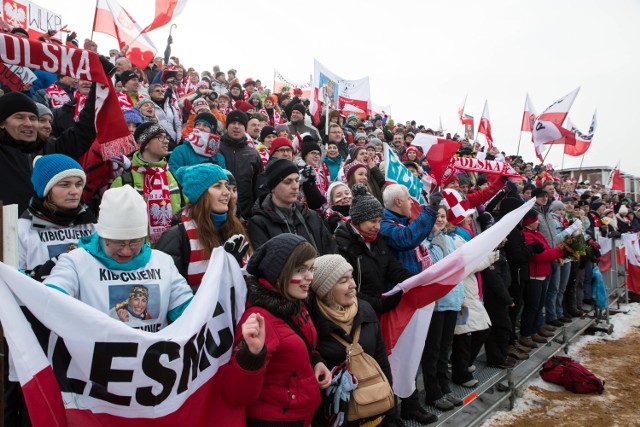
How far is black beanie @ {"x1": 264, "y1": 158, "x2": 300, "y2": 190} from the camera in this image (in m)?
4.09

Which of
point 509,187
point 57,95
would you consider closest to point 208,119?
point 57,95

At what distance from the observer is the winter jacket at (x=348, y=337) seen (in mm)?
3225

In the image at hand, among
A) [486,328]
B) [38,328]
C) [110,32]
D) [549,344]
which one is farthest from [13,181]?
[549,344]

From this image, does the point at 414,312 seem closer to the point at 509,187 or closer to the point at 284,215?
the point at 284,215

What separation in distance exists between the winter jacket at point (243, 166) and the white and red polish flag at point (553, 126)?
8.46 m

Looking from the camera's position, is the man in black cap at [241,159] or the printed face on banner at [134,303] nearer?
the printed face on banner at [134,303]

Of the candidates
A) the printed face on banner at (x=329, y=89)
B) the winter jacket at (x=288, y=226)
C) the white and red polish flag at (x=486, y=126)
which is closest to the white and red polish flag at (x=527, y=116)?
the white and red polish flag at (x=486, y=126)

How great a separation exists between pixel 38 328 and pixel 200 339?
746 millimetres

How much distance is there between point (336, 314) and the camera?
3312 mm

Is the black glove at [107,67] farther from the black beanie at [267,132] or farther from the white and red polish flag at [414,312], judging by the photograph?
the black beanie at [267,132]

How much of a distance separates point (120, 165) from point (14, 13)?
1466 centimetres

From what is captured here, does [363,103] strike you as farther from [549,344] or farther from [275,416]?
[275,416]

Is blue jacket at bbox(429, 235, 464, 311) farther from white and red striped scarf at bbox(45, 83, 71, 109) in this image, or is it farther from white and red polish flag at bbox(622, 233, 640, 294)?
white and red polish flag at bbox(622, 233, 640, 294)

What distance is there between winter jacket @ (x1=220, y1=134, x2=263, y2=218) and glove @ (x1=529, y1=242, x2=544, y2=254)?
15.0ft
